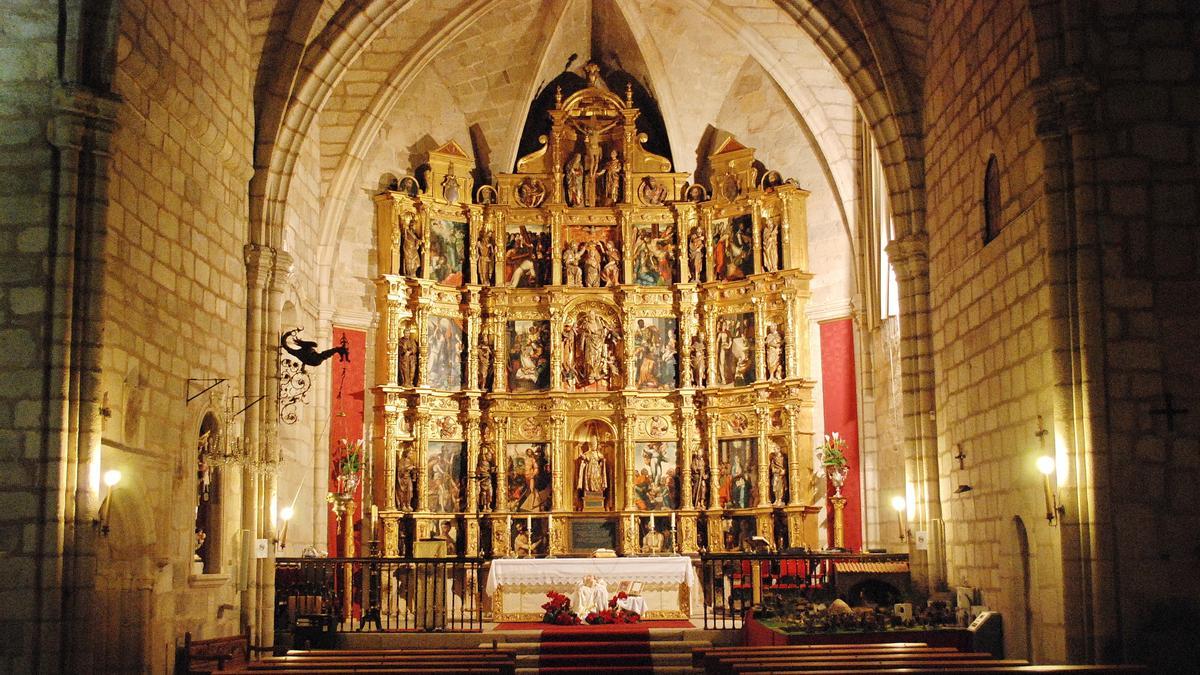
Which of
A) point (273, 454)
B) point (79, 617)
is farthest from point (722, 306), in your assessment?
point (79, 617)

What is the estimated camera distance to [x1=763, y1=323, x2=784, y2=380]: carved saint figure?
23.6m

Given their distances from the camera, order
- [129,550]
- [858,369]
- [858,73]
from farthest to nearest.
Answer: [858,369], [858,73], [129,550]

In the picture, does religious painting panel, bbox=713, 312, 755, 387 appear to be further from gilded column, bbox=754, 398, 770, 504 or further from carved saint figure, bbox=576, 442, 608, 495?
carved saint figure, bbox=576, 442, 608, 495

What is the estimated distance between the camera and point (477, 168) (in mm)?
26203

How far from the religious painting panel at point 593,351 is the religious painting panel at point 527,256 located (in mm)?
1133

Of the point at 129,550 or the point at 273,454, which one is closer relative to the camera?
the point at 129,550

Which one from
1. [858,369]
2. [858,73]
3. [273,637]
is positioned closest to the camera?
[273,637]

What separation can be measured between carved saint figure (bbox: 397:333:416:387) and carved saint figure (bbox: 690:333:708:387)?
17.2 feet

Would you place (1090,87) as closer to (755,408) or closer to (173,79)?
(173,79)

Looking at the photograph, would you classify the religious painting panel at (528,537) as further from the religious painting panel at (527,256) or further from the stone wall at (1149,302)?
the stone wall at (1149,302)

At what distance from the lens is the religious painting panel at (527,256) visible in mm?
25109

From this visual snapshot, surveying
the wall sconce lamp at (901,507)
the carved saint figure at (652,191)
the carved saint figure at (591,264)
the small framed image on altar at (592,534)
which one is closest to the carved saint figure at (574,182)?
the carved saint figure at (591,264)

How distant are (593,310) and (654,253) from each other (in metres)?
1.64

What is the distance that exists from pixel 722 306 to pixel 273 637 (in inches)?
443
